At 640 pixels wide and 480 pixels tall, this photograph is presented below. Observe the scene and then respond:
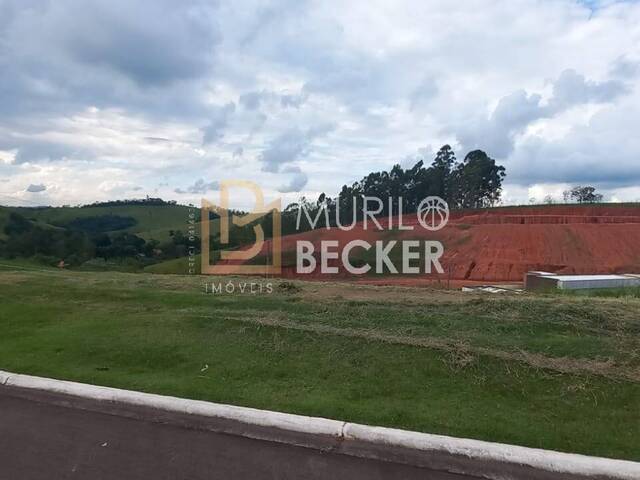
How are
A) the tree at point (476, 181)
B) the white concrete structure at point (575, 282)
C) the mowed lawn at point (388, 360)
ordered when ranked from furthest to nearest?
the tree at point (476, 181)
the white concrete structure at point (575, 282)
the mowed lawn at point (388, 360)

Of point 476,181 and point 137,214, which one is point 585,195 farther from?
point 137,214

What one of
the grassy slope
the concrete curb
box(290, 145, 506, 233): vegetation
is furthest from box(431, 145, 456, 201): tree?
the concrete curb

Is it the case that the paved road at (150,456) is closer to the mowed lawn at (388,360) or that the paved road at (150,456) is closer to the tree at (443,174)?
the mowed lawn at (388,360)

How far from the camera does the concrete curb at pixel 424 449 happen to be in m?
3.35

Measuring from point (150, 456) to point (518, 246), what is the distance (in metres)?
38.5

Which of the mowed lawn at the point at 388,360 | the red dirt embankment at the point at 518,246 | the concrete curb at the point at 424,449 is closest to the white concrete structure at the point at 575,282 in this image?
the red dirt embankment at the point at 518,246

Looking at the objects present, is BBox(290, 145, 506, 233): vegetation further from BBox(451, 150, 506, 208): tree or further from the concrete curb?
the concrete curb

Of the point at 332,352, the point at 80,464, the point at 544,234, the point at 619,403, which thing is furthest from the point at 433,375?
the point at 544,234

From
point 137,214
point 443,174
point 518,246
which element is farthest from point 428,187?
point 137,214

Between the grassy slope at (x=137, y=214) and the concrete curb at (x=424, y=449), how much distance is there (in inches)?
3337

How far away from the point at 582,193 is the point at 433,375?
8523 cm

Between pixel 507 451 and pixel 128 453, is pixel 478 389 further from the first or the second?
pixel 128 453

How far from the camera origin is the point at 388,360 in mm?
5223

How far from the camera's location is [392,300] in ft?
29.1
